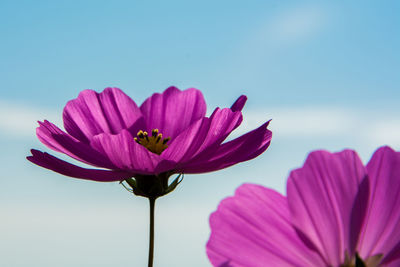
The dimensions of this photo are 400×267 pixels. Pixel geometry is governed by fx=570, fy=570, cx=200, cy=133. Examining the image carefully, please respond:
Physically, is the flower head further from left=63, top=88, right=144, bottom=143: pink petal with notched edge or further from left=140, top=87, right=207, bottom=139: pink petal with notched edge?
left=140, top=87, right=207, bottom=139: pink petal with notched edge

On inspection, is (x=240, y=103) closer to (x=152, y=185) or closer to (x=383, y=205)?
(x=152, y=185)

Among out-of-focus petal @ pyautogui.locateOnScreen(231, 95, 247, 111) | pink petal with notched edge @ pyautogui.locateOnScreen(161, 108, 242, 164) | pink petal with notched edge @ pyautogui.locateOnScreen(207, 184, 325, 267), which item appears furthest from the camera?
out-of-focus petal @ pyautogui.locateOnScreen(231, 95, 247, 111)

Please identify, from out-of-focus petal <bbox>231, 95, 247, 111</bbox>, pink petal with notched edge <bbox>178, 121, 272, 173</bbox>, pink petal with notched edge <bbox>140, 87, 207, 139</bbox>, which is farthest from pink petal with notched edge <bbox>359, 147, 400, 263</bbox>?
pink petal with notched edge <bbox>140, 87, 207, 139</bbox>

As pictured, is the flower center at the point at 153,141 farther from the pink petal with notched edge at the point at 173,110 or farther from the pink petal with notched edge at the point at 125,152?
the pink petal with notched edge at the point at 125,152

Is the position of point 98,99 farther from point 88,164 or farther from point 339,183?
point 339,183

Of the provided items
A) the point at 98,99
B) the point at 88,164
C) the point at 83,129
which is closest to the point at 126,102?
the point at 98,99

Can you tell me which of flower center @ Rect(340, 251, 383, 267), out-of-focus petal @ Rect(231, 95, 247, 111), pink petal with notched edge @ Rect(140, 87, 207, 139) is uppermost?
pink petal with notched edge @ Rect(140, 87, 207, 139)
